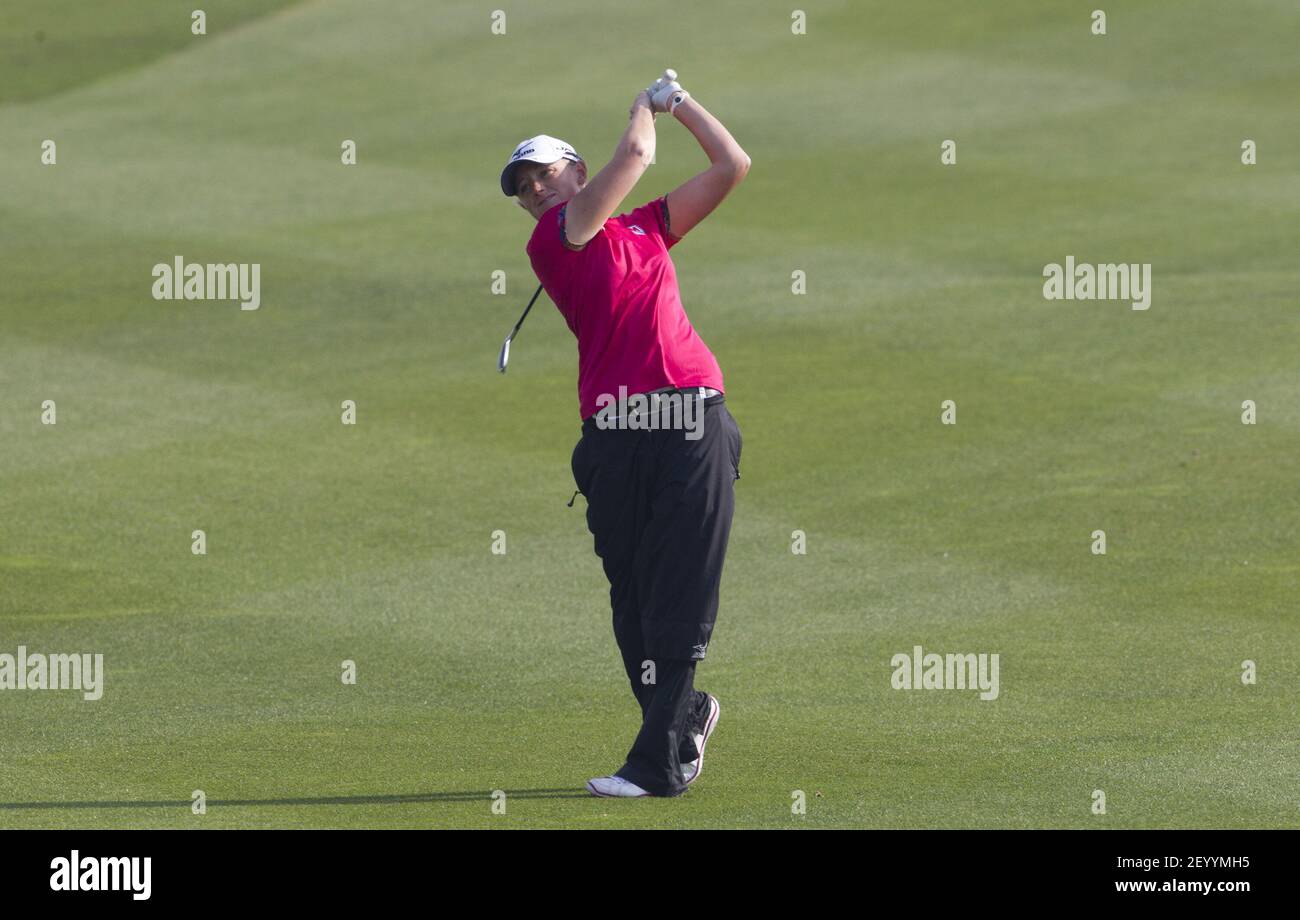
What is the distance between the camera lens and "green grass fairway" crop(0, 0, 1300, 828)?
8.57m

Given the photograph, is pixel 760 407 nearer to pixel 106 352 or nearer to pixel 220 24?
pixel 106 352

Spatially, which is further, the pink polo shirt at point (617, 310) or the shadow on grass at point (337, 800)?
the shadow on grass at point (337, 800)

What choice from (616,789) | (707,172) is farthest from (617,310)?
(616,789)

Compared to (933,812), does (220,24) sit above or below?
above

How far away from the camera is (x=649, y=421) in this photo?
7566 millimetres

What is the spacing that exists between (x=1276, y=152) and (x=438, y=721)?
18.9 meters

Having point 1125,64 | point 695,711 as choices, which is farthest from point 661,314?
point 1125,64

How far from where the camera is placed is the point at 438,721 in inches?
368

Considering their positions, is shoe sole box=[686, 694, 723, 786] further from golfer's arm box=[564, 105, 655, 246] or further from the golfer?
golfer's arm box=[564, 105, 655, 246]

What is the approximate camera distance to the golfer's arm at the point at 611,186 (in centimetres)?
721

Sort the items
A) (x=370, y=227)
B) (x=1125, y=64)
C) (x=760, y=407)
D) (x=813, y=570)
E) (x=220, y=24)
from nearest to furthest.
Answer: (x=813, y=570) → (x=760, y=407) → (x=370, y=227) → (x=1125, y=64) → (x=220, y=24)

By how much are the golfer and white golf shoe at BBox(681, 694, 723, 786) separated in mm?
86

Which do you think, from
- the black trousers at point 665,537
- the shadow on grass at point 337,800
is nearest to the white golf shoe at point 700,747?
the black trousers at point 665,537

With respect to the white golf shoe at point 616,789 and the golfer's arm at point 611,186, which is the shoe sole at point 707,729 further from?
the golfer's arm at point 611,186
